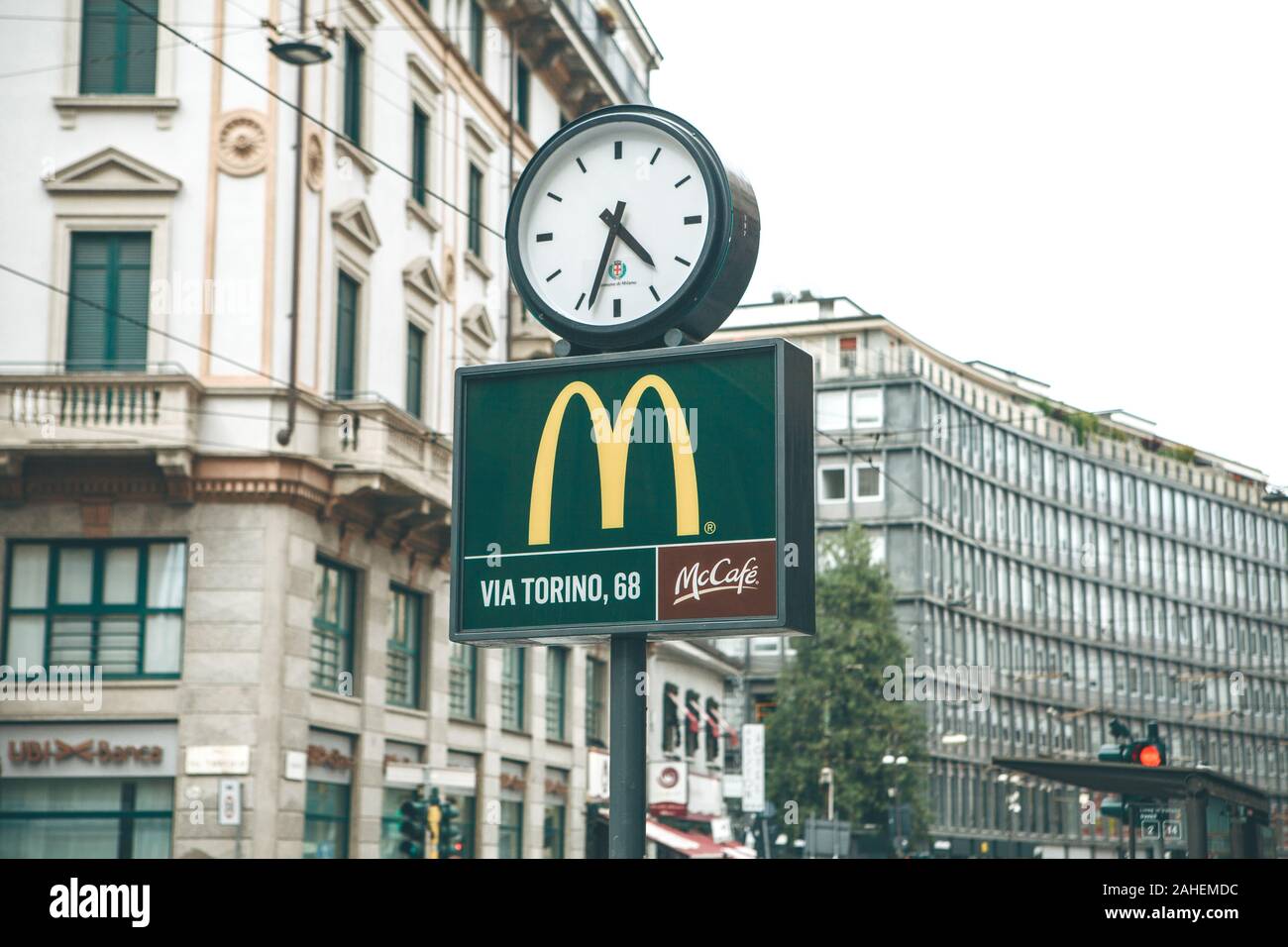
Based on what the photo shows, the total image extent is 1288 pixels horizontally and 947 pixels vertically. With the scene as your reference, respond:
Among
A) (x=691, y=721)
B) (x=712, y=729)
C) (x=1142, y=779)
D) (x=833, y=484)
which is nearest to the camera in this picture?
(x=1142, y=779)

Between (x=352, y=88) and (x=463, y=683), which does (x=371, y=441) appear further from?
(x=463, y=683)

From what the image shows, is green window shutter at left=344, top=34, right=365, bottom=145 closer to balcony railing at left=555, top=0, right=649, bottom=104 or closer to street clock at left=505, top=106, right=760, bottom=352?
balcony railing at left=555, top=0, right=649, bottom=104

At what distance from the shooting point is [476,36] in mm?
32500

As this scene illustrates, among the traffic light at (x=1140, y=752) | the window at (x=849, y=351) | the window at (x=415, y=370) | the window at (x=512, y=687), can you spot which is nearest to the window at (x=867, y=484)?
the window at (x=849, y=351)

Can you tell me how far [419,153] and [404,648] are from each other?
8183 millimetres

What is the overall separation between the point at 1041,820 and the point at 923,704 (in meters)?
17.4

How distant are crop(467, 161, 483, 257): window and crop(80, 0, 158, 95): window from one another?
Answer: 8294 millimetres

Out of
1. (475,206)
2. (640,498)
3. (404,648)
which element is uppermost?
(475,206)

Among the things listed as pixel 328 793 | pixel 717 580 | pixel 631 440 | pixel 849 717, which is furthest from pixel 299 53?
pixel 849 717

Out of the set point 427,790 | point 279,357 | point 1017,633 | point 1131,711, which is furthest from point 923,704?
point 279,357

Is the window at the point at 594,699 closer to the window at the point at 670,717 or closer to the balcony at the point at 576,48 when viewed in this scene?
the window at the point at 670,717

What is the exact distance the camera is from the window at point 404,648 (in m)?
28.0

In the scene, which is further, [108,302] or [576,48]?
[576,48]

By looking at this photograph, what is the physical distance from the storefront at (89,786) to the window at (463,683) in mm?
7162
